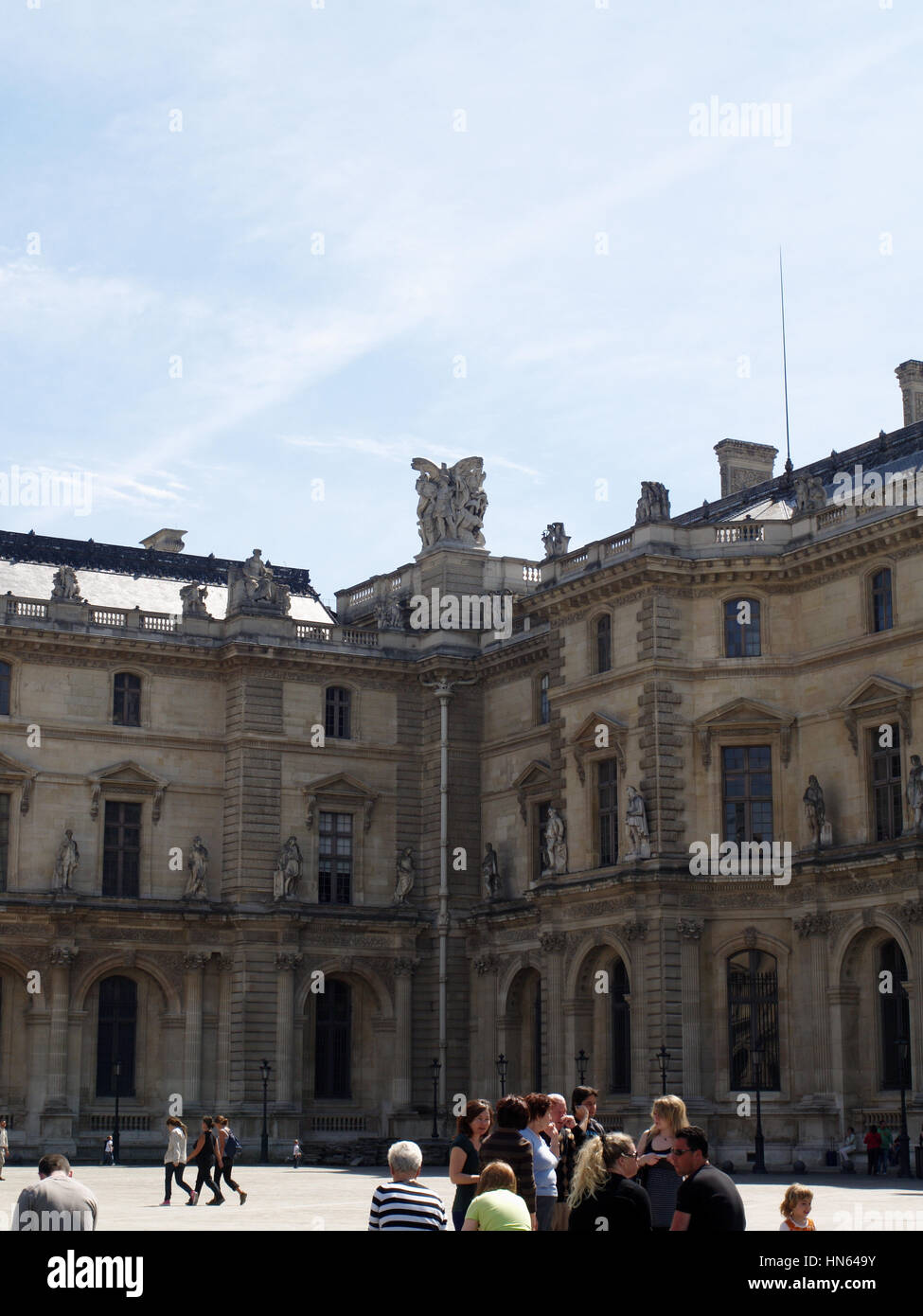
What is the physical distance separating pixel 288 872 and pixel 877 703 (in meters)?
20.7

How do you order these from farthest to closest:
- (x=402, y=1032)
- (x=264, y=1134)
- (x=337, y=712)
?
(x=337, y=712) → (x=402, y=1032) → (x=264, y=1134)

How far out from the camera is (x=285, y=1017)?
6203cm

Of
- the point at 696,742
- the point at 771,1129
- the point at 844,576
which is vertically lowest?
the point at 771,1129

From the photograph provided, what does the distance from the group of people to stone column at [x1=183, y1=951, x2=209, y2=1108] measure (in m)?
43.3

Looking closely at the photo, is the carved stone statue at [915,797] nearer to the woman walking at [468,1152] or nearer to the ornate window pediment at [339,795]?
the ornate window pediment at [339,795]

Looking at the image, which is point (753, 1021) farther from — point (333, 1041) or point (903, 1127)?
point (333, 1041)

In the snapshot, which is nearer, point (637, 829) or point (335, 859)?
point (637, 829)

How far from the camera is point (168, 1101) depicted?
61062mm

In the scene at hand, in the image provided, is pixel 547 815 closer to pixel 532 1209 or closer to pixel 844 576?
pixel 844 576

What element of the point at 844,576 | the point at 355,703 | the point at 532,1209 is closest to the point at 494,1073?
the point at 355,703

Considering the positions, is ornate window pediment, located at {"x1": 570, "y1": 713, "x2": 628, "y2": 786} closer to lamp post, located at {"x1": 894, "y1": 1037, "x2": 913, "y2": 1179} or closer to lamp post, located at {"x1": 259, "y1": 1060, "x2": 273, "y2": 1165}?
lamp post, located at {"x1": 894, "y1": 1037, "x2": 913, "y2": 1179}


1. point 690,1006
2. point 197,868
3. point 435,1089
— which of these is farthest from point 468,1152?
point 197,868

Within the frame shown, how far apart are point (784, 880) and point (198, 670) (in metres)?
21.6

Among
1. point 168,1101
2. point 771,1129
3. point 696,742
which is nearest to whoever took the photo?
point 771,1129
